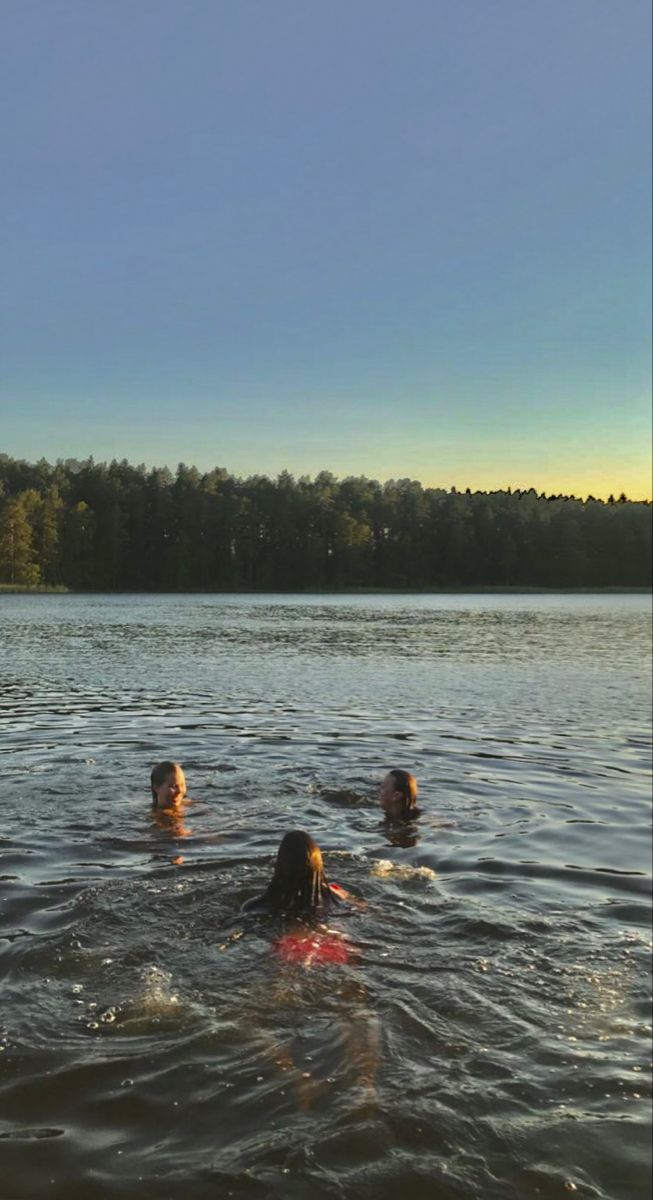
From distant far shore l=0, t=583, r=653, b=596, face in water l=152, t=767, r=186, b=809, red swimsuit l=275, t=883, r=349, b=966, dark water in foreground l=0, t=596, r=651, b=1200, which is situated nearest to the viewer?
dark water in foreground l=0, t=596, r=651, b=1200

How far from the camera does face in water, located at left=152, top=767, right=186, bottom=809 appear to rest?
1174 cm

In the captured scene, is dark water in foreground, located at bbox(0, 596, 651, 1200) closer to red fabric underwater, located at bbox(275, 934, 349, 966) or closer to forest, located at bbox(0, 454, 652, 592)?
red fabric underwater, located at bbox(275, 934, 349, 966)

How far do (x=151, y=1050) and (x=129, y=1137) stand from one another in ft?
2.79

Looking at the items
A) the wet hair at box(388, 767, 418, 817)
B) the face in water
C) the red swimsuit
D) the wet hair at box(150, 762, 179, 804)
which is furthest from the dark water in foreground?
the wet hair at box(150, 762, 179, 804)

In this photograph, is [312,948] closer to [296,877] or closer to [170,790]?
[296,877]

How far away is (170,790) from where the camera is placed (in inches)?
464

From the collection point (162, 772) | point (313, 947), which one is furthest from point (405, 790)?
point (313, 947)

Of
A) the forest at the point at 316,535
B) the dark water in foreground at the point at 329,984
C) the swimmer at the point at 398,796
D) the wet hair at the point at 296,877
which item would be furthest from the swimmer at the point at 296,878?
the forest at the point at 316,535

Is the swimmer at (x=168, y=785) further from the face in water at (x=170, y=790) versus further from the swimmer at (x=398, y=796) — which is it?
the swimmer at (x=398, y=796)

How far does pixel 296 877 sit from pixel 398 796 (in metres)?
4.19

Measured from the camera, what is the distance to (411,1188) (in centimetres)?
461

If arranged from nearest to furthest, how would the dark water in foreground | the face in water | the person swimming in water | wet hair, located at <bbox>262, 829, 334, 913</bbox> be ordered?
the dark water in foreground, the person swimming in water, wet hair, located at <bbox>262, 829, 334, 913</bbox>, the face in water

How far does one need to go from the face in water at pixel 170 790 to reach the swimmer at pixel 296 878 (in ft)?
12.7

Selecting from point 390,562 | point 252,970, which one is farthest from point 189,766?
point 390,562
